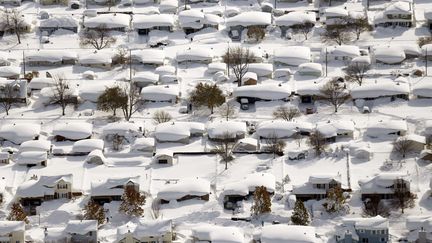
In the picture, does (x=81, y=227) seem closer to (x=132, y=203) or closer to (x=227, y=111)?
(x=132, y=203)

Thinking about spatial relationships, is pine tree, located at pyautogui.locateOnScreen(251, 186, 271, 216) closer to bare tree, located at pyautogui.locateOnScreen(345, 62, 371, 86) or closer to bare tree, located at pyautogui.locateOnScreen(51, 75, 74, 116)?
bare tree, located at pyautogui.locateOnScreen(345, 62, 371, 86)

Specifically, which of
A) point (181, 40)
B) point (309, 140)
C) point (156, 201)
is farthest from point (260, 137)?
point (181, 40)

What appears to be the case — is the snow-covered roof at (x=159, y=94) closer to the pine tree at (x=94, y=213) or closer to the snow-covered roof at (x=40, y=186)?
the snow-covered roof at (x=40, y=186)

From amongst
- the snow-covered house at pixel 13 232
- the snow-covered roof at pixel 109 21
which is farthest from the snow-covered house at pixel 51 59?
the snow-covered house at pixel 13 232

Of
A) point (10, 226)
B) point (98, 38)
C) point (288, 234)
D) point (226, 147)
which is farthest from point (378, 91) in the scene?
point (10, 226)

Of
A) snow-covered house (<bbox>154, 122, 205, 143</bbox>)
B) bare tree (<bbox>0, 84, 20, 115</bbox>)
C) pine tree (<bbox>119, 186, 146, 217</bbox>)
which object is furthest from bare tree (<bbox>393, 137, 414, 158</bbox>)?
bare tree (<bbox>0, 84, 20, 115</bbox>)

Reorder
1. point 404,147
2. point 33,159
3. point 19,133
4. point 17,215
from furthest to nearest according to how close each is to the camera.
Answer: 1. point 19,133
2. point 33,159
3. point 404,147
4. point 17,215

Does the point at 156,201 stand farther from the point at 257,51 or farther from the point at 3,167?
the point at 257,51
